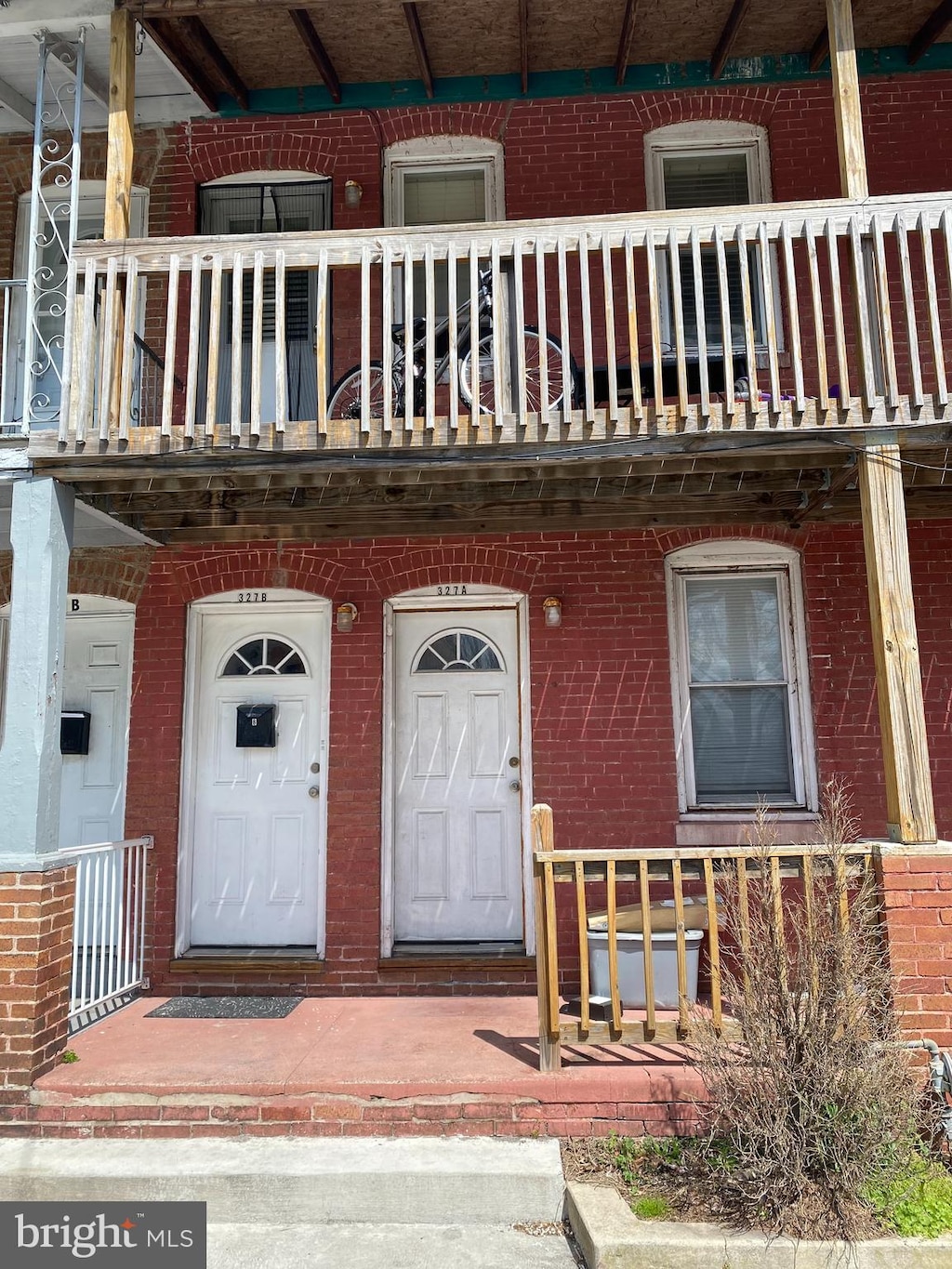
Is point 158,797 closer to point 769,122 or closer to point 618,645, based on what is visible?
point 618,645

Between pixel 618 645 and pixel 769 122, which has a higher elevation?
pixel 769 122

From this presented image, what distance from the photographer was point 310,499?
6211 millimetres

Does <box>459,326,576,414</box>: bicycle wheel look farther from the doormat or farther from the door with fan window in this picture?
the doormat

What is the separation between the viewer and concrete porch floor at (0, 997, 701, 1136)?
14.4 ft

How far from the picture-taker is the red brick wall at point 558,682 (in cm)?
653

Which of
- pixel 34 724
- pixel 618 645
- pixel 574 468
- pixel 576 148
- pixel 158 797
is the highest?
pixel 576 148

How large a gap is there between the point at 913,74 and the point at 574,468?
186 inches

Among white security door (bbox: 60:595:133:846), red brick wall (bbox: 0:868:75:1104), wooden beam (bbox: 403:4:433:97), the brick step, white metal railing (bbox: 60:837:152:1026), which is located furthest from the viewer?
white security door (bbox: 60:595:133:846)

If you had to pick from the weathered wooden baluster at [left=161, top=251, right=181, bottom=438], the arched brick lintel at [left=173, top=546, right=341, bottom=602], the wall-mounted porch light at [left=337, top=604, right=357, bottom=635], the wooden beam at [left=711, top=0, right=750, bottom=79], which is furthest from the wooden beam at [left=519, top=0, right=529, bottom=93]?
the wall-mounted porch light at [left=337, top=604, right=357, bottom=635]

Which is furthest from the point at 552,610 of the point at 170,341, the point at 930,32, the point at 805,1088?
A: the point at 930,32

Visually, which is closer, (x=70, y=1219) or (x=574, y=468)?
(x=70, y=1219)

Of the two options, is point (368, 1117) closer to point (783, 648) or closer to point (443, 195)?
point (783, 648)

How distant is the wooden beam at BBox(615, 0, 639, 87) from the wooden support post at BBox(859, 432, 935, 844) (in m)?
3.68

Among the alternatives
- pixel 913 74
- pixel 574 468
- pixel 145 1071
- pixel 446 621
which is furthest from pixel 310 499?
pixel 913 74
